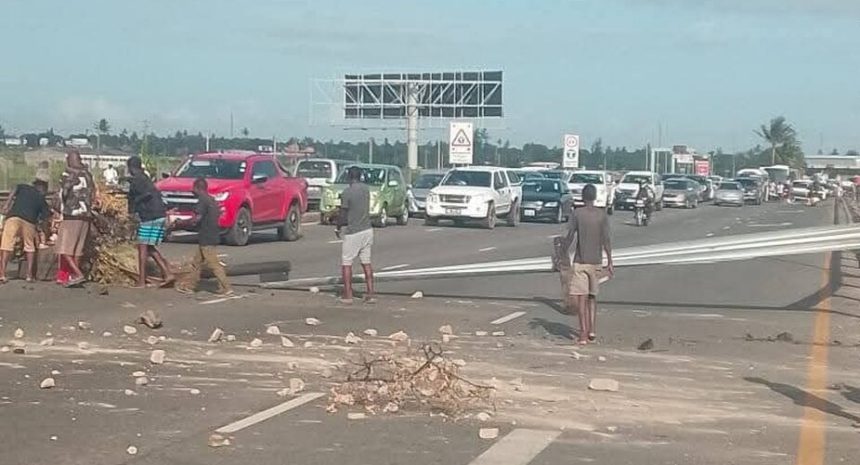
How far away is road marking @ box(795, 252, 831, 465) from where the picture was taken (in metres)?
8.59

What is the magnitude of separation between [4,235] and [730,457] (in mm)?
12567

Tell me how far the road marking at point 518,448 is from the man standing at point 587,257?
5145 mm

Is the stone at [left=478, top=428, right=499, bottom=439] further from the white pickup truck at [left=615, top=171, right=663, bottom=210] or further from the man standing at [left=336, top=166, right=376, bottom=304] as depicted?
the white pickup truck at [left=615, top=171, right=663, bottom=210]

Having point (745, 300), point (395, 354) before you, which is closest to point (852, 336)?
point (745, 300)

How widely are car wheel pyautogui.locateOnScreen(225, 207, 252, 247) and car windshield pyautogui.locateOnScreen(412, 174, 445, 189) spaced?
17585 millimetres

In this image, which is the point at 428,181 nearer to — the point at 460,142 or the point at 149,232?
the point at 460,142

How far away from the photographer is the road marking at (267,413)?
8969mm

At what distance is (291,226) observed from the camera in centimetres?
3011

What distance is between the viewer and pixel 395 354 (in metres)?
12.6

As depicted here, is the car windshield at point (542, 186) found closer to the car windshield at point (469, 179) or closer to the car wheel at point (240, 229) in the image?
the car windshield at point (469, 179)

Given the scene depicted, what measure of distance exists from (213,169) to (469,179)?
14320mm

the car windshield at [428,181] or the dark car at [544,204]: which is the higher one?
the car windshield at [428,181]

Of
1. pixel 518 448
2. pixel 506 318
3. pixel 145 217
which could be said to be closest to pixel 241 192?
pixel 145 217

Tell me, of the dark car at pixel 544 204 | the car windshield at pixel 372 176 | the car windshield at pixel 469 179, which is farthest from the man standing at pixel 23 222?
the dark car at pixel 544 204
